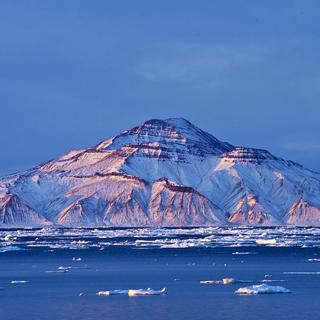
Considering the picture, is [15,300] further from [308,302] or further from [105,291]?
[308,302]

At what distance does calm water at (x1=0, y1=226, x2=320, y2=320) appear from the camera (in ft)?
160

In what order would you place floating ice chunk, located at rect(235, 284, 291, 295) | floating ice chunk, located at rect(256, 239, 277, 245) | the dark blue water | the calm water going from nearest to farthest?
the dark blue water
the calm water
floating ice chunk, located at rect(235, 284, 291, 295)
floating ice chunk, located at rect(256, 239, 277, 245)

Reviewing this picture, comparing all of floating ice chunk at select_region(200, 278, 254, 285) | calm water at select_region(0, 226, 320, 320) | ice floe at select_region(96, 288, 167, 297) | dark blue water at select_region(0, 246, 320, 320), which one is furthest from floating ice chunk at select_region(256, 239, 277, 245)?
ice floe at select_region(96, 288, 167, 297)

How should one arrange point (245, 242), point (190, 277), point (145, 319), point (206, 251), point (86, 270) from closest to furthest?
point (145, 319) < point (190, 277) < point (86, 270) < point (206, 251) < point (245, 242)

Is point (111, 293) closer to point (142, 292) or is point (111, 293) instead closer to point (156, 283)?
point (142, 292)

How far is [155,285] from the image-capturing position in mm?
64000

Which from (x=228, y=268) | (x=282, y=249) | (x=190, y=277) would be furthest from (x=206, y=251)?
(x=190, y=277)

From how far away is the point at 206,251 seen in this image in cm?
10856

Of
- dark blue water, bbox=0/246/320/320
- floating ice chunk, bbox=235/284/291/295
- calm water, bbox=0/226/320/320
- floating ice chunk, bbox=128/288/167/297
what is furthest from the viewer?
floating ice chunk, bbox=128/288/167/297

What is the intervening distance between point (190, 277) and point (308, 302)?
61.5 ft

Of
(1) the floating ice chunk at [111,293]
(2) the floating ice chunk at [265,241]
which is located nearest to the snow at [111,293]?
(1) the floating ice chunk at [111,293]

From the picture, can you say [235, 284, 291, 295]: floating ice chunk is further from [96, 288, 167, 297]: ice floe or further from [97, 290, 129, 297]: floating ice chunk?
[97, 290, 129, 297]: floating ice chunk

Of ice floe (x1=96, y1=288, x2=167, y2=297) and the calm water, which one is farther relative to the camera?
ice floe (x1=96, y1=288, x2=167, y2=297)

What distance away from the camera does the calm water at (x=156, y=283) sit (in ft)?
160
